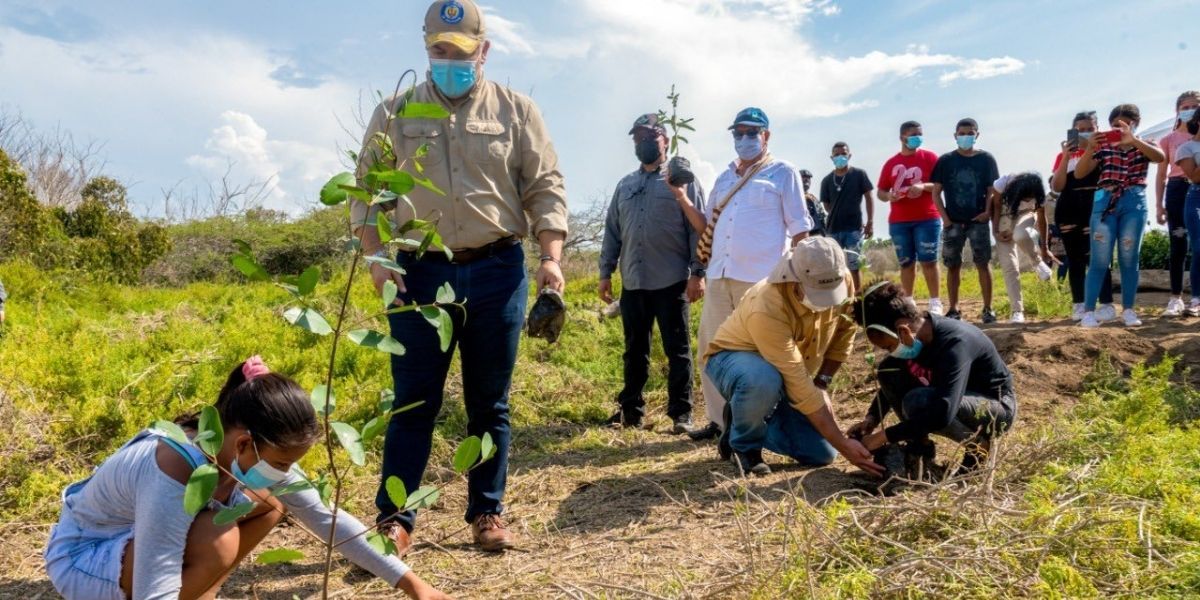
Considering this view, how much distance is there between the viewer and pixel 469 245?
2828 mm

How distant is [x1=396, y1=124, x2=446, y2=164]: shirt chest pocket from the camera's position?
2.83 meters

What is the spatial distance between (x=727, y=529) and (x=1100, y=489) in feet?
3.77

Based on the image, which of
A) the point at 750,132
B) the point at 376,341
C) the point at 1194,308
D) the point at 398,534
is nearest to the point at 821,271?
the point at 750,132

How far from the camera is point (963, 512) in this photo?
2457mm

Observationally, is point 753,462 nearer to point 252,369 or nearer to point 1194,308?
point 252,369

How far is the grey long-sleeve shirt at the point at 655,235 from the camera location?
476 centimetres

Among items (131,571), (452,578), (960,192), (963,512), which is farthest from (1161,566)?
(960,192)

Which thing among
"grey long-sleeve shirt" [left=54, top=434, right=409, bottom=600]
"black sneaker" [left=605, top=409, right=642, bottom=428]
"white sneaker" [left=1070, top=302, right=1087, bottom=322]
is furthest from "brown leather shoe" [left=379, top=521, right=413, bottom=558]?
"white sneaker" [left=1070, top=302, right=1087, bottom=322]

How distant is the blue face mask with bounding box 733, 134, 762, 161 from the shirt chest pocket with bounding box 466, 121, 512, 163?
195 centimetres

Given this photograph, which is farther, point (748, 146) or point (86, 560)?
point (748, 146)

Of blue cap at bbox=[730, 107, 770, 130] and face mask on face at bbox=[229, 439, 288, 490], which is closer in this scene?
face mask on face at bbox=[229, 439, 288, 490]

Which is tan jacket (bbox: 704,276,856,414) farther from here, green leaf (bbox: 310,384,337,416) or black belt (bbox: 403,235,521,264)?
green leaf (bbox: 310,384,337,416)

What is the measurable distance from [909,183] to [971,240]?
0.61 meters

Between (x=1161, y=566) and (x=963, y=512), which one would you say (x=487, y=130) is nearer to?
(x=963, y=512)
